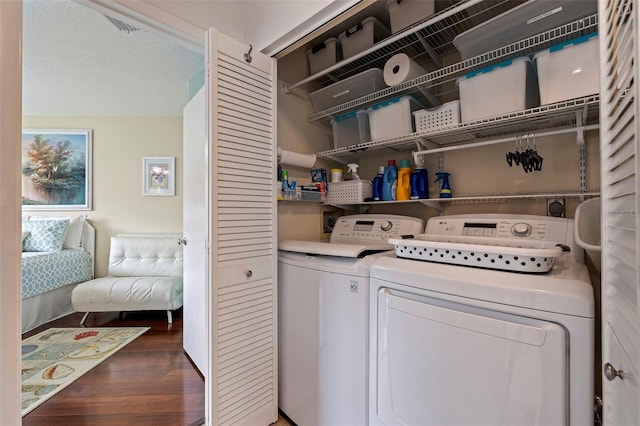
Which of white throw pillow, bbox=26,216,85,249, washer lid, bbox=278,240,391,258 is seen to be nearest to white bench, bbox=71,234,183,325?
white throw pillow, bbox=26,216,85,249

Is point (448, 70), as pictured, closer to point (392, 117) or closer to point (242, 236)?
point (392, 117)

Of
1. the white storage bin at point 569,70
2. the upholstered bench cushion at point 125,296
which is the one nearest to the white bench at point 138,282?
the upholstered bench cushion at point 125,296

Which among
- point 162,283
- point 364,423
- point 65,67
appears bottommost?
point 364,423

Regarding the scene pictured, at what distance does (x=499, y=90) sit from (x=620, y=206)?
2.61ft

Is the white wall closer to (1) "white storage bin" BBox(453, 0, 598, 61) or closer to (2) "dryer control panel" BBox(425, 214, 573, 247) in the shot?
(2) "dryer control panel" BBox(425, 214, 573, 247)

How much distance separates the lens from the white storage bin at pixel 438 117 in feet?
4.52

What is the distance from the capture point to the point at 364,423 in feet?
4.00

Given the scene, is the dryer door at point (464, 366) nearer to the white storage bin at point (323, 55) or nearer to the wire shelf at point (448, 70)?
the wire shelf at point (448, 70)

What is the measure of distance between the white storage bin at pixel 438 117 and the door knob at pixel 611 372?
106cm

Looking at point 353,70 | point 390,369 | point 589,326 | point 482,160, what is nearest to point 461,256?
point 589,326

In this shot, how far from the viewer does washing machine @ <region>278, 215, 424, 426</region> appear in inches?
49.0

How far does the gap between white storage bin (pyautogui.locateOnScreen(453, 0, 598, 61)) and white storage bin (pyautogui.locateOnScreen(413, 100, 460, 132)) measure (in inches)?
9.4

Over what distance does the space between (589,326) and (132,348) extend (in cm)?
299

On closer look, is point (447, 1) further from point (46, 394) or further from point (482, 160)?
point (46, 394)
